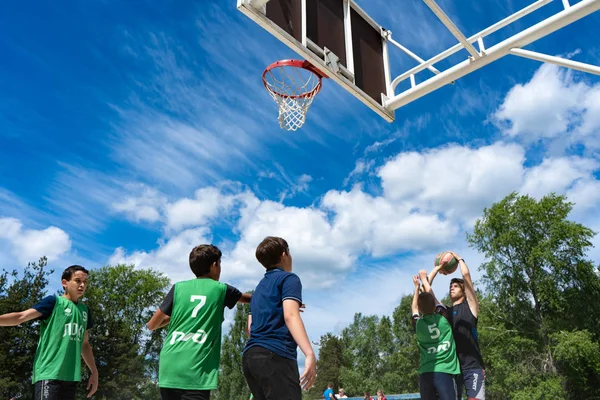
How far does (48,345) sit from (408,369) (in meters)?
59.9

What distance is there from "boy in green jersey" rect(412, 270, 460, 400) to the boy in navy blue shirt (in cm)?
278

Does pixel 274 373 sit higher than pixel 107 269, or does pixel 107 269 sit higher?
pixel 107 269

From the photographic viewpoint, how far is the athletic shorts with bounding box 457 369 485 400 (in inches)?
233

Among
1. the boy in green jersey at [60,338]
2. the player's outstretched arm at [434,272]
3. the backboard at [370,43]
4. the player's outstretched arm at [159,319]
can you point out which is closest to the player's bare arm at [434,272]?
the player's outstretched arm at [434,272]

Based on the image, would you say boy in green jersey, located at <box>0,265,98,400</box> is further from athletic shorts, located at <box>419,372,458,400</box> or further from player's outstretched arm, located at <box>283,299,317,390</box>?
athletic shorts, located at <box>419,372,458,400</box>

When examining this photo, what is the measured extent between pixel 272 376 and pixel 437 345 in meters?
3.10

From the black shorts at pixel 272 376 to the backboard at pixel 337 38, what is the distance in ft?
12.4

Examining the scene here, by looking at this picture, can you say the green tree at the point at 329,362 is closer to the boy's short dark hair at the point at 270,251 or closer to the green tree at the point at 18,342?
the green tree at the point at 18,342

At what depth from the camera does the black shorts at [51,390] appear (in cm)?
501

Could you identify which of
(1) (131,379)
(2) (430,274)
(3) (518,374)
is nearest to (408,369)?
(3) (518,374)

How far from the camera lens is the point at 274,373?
339 centimetres

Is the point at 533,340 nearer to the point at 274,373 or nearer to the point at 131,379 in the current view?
the point at 131,379

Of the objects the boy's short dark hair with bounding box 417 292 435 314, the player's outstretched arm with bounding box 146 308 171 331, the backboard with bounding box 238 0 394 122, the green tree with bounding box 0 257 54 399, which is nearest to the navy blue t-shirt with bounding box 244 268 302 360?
the player's outstretched arm with bounding box 146 308 171 331

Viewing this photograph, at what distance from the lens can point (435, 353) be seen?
579 cm
